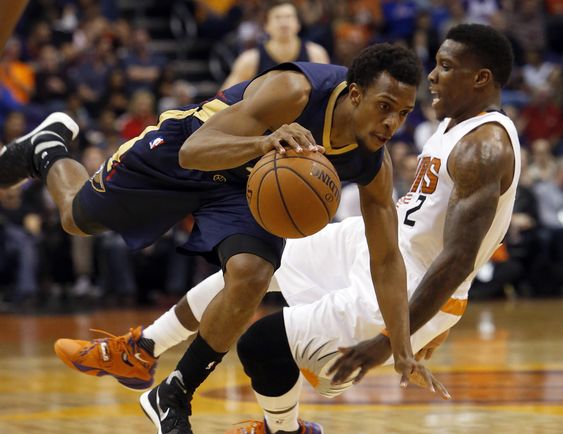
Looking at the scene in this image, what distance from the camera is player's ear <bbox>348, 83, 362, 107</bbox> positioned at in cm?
428

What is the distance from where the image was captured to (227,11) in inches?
635

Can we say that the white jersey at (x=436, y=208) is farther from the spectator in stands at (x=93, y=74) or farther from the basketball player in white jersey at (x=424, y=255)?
the spectator in stands at (x=93, y=74)

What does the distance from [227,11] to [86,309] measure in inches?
235

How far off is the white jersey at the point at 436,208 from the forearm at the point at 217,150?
2.97ft

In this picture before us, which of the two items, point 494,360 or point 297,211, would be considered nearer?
point 297,211

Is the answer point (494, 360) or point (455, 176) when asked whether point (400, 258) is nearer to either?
point (455, 176)

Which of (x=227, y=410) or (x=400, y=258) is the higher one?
(x=400, y=258)

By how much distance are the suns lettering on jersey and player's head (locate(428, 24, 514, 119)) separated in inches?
8.5

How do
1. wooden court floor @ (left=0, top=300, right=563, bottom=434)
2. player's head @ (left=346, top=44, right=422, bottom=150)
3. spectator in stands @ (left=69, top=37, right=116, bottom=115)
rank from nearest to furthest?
player's head @ (left=346, top=44, right=422, bottom=150) → wooden court floor @ (left=0, top=300, right=563, bottom=434) → spectator in stands @ (left=69, top=37, right=116, bottom=115)

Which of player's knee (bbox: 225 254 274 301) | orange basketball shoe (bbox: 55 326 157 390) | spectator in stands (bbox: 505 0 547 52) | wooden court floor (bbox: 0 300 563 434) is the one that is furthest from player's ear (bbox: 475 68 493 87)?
spectator in stands (bbox: 505 0 547 52)

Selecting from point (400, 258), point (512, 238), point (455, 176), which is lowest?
point (512, 238)

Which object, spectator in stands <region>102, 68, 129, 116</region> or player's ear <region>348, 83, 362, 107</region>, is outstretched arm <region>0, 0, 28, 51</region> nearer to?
player's ear <region>348, 83, 362, 107</region>

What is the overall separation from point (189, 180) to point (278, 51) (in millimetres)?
3732

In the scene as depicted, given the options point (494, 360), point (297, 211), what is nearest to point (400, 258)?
point (297, 211)
